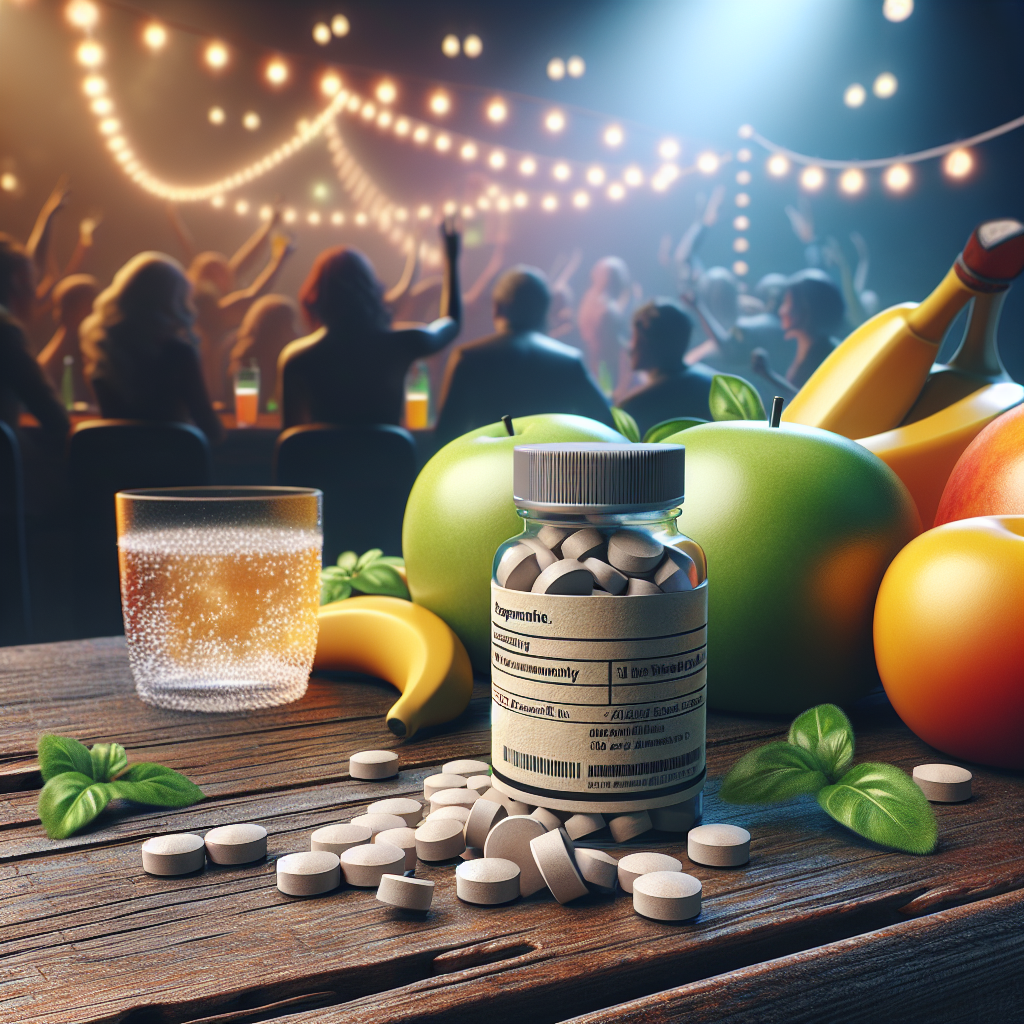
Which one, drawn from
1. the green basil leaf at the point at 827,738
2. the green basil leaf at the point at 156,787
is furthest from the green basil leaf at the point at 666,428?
the green basil leaf at the point at 156,787

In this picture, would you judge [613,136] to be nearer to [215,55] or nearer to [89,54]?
[215,55]

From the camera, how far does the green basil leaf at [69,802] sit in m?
0.43

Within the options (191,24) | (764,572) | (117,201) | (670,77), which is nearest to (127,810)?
(764,572)

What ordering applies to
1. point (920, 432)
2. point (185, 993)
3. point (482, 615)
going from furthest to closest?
point (920, 432) < point (482, 615) < point (185, 993)

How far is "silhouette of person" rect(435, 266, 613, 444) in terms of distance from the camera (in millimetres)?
2809

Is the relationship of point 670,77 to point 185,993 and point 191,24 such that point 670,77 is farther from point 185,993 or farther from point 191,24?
point 185,993

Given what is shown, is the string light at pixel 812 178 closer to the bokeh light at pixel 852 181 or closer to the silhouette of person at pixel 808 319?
the bokeh light at pixel 852 181

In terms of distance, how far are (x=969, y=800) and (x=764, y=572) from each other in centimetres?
17

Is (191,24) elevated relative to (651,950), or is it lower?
elevated

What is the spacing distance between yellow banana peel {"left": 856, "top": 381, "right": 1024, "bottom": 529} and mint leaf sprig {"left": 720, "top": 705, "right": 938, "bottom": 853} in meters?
0.37

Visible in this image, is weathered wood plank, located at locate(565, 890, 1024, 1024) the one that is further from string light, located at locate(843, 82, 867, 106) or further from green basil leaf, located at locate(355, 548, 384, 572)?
string light, located at locate(843, 82, 867, 106)

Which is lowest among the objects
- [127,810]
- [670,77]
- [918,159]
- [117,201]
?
[127,810]

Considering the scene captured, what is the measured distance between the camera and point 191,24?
263 centimetres

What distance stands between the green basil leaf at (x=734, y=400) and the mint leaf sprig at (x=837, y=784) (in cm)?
34
